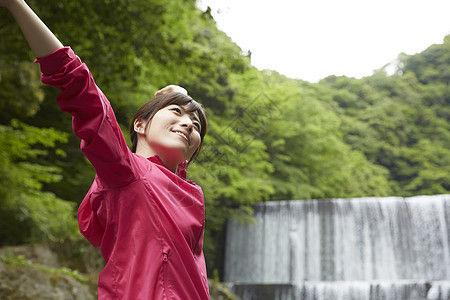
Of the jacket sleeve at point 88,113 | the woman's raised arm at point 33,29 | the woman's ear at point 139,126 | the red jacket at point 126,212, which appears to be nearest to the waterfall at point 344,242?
the woman's ear at point 139,126

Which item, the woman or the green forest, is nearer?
the woman

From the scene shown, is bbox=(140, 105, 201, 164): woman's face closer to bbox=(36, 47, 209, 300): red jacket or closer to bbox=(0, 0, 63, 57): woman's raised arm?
bbox=(36, 47, 209, 300): red jacket

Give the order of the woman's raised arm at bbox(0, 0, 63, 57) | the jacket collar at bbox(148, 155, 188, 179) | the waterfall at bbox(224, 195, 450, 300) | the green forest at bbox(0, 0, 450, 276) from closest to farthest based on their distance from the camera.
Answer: the woman's raised arm at bbox(0, 0, 63, 57), the jacket collar at bbox(148, 155, 188, 179), the green forest at bbox(0, 0, 450, 276), the waterfall at bbox(224, 195, 450, 300)

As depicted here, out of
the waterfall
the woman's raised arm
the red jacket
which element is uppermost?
the waterfall

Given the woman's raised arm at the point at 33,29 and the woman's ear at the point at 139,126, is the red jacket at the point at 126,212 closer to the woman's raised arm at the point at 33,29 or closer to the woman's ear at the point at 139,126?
the woman's raised arm at the point at 33,29

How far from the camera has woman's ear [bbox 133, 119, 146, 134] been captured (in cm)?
125

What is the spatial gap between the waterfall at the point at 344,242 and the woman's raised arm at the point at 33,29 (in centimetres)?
1162

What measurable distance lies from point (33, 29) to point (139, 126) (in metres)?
0.41

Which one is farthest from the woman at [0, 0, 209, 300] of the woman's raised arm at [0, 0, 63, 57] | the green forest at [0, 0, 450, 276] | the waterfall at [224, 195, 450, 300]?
the waterfall at [224, 195, 450, 300]

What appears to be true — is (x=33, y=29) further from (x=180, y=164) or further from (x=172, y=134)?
(x=180, y=164)

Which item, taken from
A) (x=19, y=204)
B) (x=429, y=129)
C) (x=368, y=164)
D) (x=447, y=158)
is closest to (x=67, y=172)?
(x=19, y=204)

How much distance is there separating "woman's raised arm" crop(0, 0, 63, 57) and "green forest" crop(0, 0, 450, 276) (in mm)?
1436

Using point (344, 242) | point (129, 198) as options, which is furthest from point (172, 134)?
point (344, 242)

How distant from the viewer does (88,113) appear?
95 centimetres
